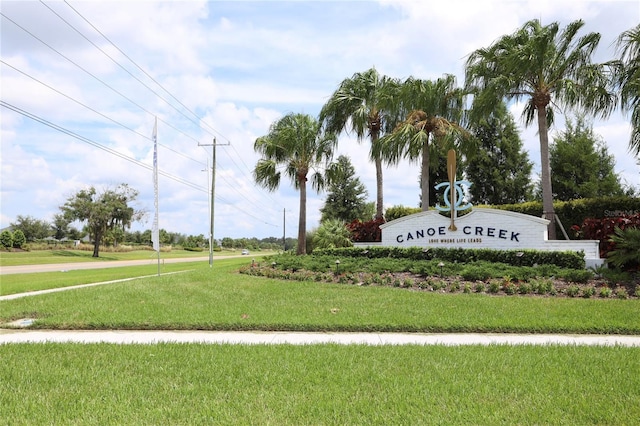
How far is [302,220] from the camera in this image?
2355 cm

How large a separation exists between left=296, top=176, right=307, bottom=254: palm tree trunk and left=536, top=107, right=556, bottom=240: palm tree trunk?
36.5ft

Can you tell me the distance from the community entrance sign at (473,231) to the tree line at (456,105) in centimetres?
175

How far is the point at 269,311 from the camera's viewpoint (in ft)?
28.8

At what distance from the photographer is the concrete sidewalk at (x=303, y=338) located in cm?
669

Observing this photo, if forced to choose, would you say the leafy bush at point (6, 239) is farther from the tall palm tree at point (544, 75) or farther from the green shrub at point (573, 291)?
the green shrub at point (573, 291)

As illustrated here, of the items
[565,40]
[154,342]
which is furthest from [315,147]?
[154,342]

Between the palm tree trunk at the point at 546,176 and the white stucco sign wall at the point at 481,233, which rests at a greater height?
the palm tree trunk at the point at 546,176

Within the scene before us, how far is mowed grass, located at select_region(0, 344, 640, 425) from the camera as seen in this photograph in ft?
12.8

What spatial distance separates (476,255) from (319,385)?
11.3 m

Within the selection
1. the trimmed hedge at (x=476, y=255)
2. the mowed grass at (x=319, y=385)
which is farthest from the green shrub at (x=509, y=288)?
the mowed grass at (x=319, y=385)

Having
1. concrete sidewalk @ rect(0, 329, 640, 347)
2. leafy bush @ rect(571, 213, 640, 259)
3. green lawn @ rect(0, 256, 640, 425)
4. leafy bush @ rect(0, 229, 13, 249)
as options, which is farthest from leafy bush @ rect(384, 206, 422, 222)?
leafy bush @ rect(0, 229, 13, 249)

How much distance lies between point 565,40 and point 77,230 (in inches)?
3218

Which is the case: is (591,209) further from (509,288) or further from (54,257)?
(54,257)

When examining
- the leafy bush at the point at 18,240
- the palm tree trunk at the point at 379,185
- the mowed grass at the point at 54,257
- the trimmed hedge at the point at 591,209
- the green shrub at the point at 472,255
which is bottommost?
the mowed grass at the point at 54,257
